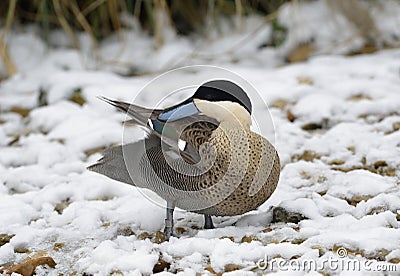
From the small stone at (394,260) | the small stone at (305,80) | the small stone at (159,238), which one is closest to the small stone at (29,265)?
the small stone at (159,238)

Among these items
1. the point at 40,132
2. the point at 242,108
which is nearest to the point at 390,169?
the point at 242,108

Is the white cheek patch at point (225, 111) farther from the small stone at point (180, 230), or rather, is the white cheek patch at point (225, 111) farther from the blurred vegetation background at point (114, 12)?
the blurred vegetation background at point (114, 12)

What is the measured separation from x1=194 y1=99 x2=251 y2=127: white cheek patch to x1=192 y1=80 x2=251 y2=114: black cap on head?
0.01 m

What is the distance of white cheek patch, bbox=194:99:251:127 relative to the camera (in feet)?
7.80

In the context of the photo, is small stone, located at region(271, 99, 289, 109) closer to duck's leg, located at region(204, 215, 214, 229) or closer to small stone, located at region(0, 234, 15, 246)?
duck's leg, located at region(204, 215, 214, 229)

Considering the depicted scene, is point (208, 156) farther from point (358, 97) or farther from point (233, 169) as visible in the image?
point (358, 97)

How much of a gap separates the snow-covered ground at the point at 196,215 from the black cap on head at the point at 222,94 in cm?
44

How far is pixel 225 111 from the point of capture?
2385mm

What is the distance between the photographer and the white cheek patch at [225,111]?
2.38 metres

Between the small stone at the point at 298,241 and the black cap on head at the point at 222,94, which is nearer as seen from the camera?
the small stone at the point at 298,241

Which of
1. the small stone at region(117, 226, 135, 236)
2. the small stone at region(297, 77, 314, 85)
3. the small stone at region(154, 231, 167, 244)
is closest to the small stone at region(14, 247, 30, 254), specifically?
the small stone at region(117, 226, 135, 236)

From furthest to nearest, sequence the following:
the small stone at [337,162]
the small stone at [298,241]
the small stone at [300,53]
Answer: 1. the small stone at [300,53]
2. the small stone at [337,162]
3. the small stone at [298,241]

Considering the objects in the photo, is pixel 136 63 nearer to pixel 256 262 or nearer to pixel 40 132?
pixel 40 132

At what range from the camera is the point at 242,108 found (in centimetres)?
239
